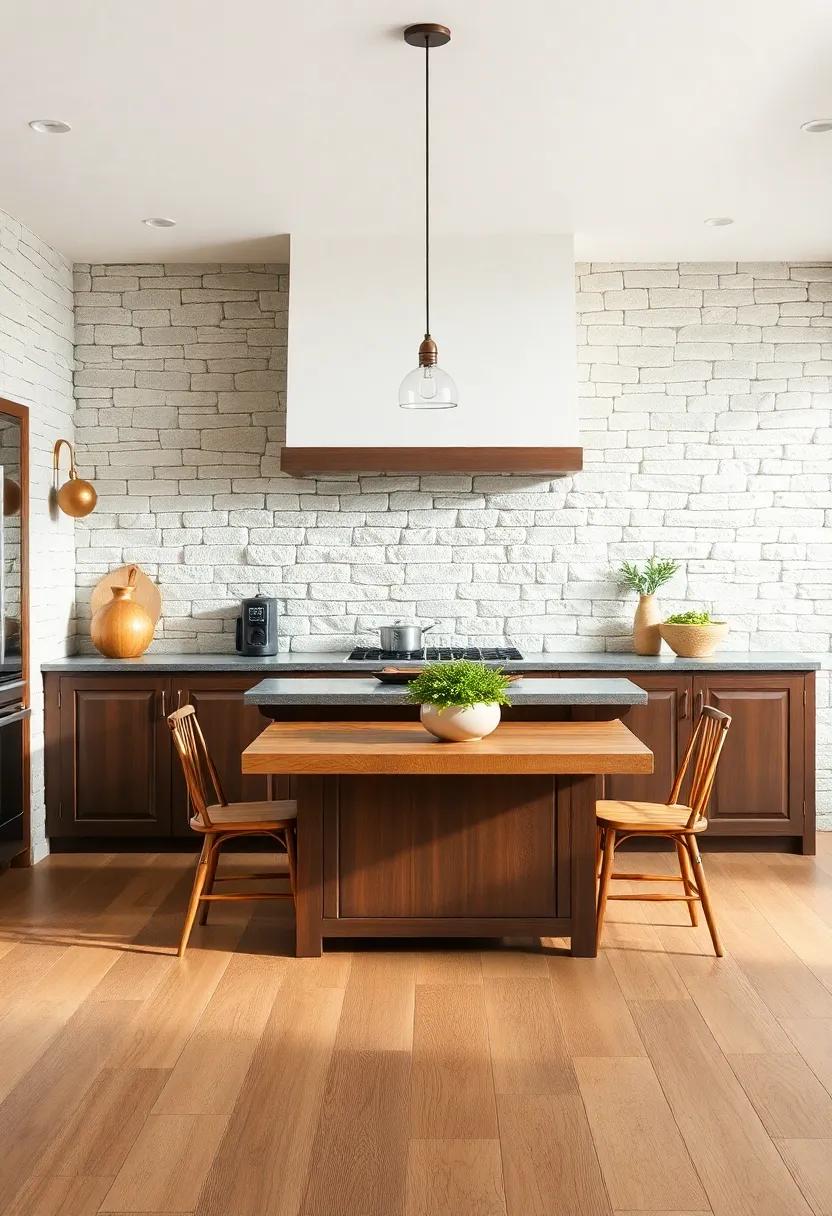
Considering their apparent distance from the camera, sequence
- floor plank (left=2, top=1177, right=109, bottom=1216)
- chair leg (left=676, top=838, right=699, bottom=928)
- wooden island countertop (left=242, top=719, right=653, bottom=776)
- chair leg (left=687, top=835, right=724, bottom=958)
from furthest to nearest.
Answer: chair leg (left=676, top=838, right=699, bottom=928), chair leg (left=687, top=835, right=724, bottom=958), wooden island countertop (left=242, top=719, right=653, bottom=776), floor plank (left=2, top=1177, right=109, bottom=1216)

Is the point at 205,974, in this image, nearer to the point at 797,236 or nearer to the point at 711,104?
the point at 711,104

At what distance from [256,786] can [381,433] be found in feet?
5.79

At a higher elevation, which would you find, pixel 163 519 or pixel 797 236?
pixel 797 236

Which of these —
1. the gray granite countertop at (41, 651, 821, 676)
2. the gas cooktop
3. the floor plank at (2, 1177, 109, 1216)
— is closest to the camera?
the floor plank at (2, 1177, 109, 1216)

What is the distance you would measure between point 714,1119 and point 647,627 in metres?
3.19

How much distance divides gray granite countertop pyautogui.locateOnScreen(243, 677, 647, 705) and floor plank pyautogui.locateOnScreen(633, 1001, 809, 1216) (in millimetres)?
1045

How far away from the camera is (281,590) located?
5.95m

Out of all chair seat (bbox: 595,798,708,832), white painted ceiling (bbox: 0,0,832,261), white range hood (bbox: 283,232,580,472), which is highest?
white painted ceiling (bbox: 0,0,832,261)

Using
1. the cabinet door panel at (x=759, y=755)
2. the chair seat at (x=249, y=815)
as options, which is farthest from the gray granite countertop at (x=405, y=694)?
the cabinet door panel at (x=759, y=755)

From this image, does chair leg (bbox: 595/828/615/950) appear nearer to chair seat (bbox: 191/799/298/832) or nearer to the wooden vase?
chair seat (bbox: 191/799/298/832)

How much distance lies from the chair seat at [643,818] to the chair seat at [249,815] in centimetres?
111

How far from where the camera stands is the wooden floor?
8.13ft

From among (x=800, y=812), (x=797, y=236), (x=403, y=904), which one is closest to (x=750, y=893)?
(x=800, y=812)

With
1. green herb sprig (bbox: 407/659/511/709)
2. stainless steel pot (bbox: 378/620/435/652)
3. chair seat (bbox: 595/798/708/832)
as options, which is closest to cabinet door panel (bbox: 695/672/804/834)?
chair seat (bbox: 595/798/708/832)
